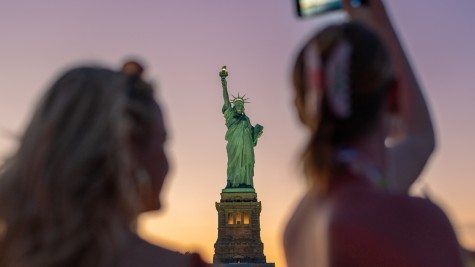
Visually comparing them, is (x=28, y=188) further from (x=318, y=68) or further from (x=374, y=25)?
(x=374, y=25)

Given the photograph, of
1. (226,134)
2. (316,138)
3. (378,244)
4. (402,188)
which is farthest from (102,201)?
(226,134)

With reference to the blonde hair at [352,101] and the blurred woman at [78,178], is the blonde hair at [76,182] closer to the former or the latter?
the blurred woman at [78,178]

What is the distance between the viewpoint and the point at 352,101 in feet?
5.00

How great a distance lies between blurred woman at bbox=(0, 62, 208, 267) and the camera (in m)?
1.56

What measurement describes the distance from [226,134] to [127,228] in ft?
94.2

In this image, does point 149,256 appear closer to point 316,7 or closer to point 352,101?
point 352,101

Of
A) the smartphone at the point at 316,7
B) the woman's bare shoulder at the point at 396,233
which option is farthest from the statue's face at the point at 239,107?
the woman's bare shoulder at the point at 396,233

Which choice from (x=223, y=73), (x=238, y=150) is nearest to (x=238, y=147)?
(x=238, y=150)

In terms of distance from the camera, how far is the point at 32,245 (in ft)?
5.20

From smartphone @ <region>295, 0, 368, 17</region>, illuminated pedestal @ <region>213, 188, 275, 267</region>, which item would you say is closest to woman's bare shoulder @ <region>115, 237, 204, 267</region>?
smartphone @ <region>295, 0, 368, 17</region>

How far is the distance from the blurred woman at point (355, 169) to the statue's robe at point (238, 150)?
28154mm

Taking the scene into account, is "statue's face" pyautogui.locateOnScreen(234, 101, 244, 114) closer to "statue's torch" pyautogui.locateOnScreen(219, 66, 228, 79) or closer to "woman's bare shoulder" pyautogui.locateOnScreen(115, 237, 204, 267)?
"statue's torch" pyautogui.locateOnScreen(219, 66, 228, 79)

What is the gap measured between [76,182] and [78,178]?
0.04 ft

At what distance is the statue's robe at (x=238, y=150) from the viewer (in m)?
29.9
